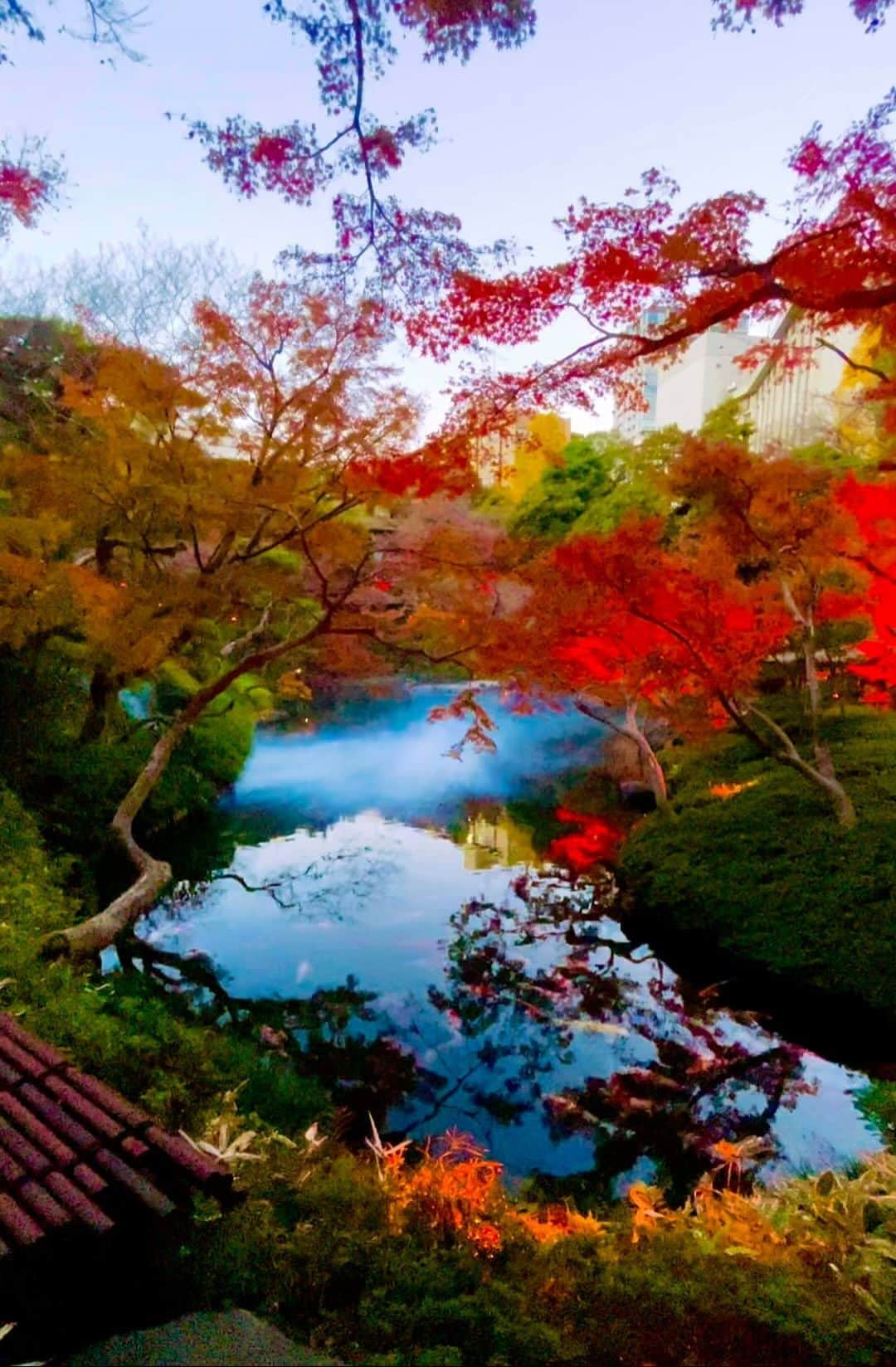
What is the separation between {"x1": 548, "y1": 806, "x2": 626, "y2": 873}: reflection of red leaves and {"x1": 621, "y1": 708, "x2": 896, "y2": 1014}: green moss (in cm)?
130

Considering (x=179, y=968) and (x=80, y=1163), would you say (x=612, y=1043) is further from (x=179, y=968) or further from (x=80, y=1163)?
(x=80, y=1163)

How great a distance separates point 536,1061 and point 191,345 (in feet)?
27.7

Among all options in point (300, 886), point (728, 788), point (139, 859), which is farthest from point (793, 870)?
point (139, 859)

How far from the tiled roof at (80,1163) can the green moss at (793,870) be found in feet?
20.2

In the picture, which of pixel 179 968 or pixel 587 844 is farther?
pixel 587 844

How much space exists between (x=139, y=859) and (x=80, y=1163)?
25.2 ft

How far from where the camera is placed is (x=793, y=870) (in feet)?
24.9

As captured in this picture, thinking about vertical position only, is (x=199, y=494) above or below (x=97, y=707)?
above

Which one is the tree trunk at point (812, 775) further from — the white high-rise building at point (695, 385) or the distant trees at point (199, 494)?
the white high-rise building at point (695, 385)

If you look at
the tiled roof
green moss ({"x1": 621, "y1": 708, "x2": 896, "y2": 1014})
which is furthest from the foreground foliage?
green moss ({"x1": 621, "y1": 708, "x2": 896, "y2": 1014})

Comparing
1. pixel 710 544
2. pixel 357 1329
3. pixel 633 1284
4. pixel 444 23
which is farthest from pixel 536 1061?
pixel 444 23

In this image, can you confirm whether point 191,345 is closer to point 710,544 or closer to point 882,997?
point 710,544

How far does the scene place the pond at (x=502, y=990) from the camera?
5328 millimetres

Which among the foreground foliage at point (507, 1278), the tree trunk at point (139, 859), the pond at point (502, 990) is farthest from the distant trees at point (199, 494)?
the foreground foliage at point (507, 1278)
